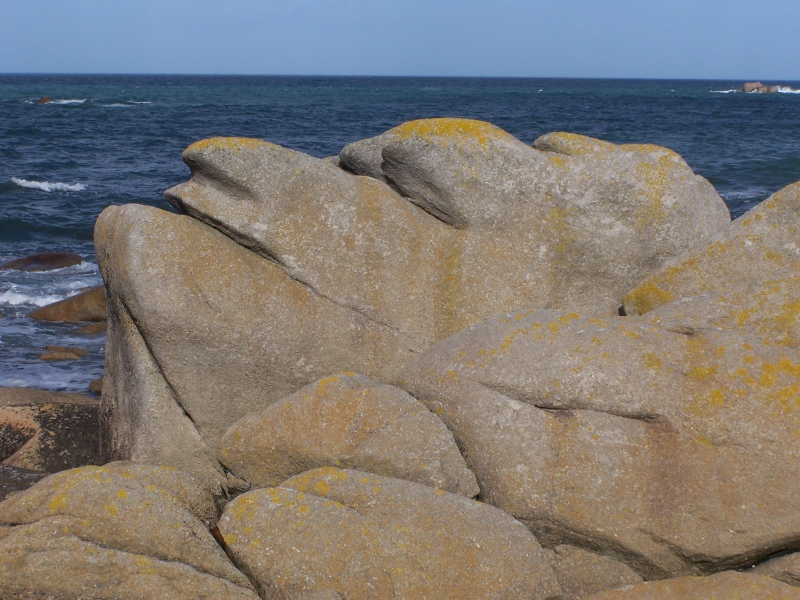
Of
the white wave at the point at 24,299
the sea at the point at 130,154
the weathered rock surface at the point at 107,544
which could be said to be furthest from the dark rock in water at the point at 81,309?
the weathered rock surface at the point at 107,544

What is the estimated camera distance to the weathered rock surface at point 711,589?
4.30 metres

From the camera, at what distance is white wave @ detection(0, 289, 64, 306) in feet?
46.3

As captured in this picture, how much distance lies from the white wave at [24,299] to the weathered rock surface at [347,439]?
9942mm

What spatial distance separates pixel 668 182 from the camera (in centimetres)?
682

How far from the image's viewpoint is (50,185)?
87.5 feet

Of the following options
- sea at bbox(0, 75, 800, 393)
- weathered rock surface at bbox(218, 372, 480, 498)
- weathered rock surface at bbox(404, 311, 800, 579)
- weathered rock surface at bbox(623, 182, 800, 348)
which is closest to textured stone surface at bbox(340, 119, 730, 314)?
weathered rock surface at bbox(623, 182, 800, 348)

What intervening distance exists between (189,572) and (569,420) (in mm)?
2430

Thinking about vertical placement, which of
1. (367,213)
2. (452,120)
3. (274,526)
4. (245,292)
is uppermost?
(452,120)

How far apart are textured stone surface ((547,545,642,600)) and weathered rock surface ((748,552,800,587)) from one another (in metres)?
0.73

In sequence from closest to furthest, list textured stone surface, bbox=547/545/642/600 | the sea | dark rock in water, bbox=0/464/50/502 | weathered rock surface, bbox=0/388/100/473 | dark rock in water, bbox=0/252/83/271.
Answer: textured stone surface, bbox=547/545/642/600
dark rock in water, bbox=0/464/50/502
weathered rock surface, bbox=0/388/100/473
the sea
dark rock in water, bbox=0/252/83/271

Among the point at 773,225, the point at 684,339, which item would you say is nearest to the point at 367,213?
the point at 684,339

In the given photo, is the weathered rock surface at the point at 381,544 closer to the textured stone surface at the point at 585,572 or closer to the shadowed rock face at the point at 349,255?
the textured stone surface at the point at 585,572

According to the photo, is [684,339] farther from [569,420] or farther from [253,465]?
[253,465]

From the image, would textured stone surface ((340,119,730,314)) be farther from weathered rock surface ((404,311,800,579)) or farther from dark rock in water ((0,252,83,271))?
dark rock in water ((0,252,83,271))
